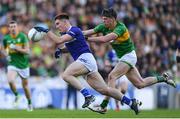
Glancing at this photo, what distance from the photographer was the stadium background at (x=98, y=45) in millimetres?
29734

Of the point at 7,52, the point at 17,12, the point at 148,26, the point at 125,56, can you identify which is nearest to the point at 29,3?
the point at 17,12

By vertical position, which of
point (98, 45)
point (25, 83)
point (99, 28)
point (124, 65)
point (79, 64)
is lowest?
point (79, 64)

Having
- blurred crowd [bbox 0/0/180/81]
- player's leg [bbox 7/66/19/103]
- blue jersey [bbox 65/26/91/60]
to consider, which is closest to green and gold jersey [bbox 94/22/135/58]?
blue jersey [bbox 65/26/91/60]

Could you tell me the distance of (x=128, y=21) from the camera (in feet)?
113

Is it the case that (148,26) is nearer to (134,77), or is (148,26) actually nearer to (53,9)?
(53,9)

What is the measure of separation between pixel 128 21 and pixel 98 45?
3278 mm

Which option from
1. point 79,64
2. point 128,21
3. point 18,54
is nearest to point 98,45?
point 128,21

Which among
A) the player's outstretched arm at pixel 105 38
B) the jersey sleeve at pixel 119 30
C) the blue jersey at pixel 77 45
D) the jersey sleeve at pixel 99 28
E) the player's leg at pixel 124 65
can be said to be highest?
the jersey sleeve at pixel 99 28

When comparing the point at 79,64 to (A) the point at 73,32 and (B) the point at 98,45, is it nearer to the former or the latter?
(A) the point at 73,32

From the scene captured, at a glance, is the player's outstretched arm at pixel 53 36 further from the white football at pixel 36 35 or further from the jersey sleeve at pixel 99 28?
the jersey sleeve at pixel 99 28

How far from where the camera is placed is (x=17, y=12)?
1348 inches

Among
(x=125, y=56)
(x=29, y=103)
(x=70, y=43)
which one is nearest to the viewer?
(x=70, y=43)

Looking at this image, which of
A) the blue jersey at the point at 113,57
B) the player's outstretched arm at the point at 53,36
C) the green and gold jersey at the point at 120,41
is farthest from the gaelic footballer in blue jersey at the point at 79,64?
the blue jersey at the point at 113,57

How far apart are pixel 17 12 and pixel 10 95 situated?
5.92m
